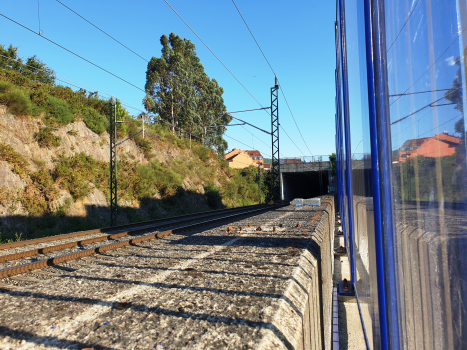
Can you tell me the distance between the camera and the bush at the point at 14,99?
56.8 feet

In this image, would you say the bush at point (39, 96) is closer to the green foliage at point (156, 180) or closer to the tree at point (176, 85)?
the green foliage at point (156, 180)

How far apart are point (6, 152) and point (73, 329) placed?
17.4m

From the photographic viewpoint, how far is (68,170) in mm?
18609

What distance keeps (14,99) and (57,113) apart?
2.82 m

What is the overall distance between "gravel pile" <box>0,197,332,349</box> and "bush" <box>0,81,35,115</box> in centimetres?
1815

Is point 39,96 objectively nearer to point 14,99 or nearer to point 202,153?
point 14,99

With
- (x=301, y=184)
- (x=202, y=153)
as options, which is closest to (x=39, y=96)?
(x=202, y=153)

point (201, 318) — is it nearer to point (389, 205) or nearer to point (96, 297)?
point (96, 297)

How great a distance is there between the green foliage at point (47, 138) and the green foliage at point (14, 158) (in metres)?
2.17

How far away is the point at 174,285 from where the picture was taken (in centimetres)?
263

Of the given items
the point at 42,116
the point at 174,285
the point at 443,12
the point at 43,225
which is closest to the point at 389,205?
the point at 443,12

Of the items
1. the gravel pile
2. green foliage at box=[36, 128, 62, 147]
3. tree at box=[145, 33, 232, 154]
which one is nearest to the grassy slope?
green foliage at box=[36, 128, 62, 147]

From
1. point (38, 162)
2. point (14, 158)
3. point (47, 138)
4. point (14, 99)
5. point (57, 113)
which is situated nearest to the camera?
point (14, 158)

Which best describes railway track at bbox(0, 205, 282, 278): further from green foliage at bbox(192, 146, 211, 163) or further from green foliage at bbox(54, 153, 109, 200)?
green foliage at bbox(192, 146, 211, 163)
